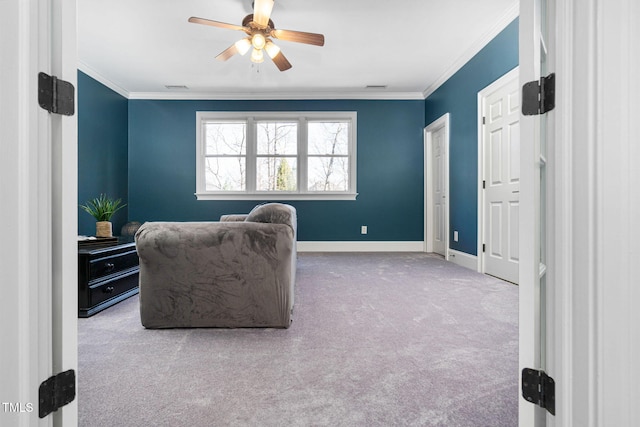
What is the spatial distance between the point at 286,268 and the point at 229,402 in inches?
32.1

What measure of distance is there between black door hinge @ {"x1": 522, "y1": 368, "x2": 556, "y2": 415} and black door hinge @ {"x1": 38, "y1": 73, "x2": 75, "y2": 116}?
137 cm

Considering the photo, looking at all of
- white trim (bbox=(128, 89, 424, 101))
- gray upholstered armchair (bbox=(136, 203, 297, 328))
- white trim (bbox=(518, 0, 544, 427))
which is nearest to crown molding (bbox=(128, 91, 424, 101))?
white trim (bbox=(128, 89, 424, 101))

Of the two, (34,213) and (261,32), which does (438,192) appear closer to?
(261,32)

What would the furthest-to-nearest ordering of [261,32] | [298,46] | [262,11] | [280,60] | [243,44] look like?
[298,46] < [280,60] < [243,44] < [261,32] < [262,11]

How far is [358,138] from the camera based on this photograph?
564 cm

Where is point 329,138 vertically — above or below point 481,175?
above

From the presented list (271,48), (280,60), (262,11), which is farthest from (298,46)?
(262,11)

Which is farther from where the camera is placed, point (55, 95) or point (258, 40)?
point (258, 40)

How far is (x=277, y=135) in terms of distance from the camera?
570 centimetres

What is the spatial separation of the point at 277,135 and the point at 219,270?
411 centimetres

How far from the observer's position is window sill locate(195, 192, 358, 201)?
558cm

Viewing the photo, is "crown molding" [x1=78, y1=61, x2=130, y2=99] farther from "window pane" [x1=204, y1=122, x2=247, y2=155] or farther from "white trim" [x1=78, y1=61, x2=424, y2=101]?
"window pane" [x1=204, y1=122, x2=247, y2=155]

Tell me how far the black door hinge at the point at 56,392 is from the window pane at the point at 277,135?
5.04 meters

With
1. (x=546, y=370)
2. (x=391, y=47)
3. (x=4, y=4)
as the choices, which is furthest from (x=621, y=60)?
(x=391, y=47)
